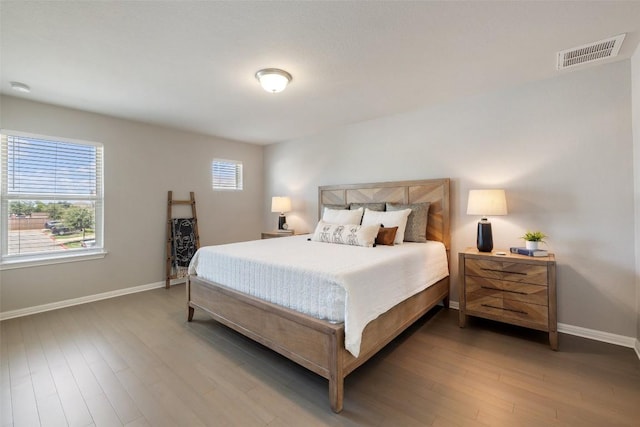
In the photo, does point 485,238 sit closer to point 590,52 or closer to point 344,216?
point 344,216

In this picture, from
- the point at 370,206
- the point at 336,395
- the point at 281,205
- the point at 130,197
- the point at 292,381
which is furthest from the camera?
the point at 281,205

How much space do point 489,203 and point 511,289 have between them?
0.82 m

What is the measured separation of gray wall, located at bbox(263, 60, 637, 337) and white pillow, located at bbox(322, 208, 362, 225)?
33.7 inches

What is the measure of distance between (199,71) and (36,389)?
2.71m

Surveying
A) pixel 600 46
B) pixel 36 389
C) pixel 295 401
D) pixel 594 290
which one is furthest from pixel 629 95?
pixel 36 389

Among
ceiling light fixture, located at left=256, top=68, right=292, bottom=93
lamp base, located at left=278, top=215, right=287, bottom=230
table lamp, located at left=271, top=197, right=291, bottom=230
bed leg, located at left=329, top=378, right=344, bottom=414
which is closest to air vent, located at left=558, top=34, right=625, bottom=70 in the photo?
ceiling light fixture, located at left=256, top=68, right=292, bottom=93

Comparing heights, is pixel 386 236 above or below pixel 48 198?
below

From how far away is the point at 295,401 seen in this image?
1.76 meters

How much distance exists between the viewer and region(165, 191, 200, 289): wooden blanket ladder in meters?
4.32

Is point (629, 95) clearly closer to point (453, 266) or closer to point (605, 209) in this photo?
point (605, 209)

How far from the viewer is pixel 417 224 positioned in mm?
3293

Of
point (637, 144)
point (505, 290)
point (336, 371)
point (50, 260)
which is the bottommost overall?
point (336, 371)

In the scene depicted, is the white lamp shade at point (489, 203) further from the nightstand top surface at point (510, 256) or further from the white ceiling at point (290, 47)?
the white ceiling at point (290, 47)

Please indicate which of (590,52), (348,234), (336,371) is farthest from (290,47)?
(590,52)
